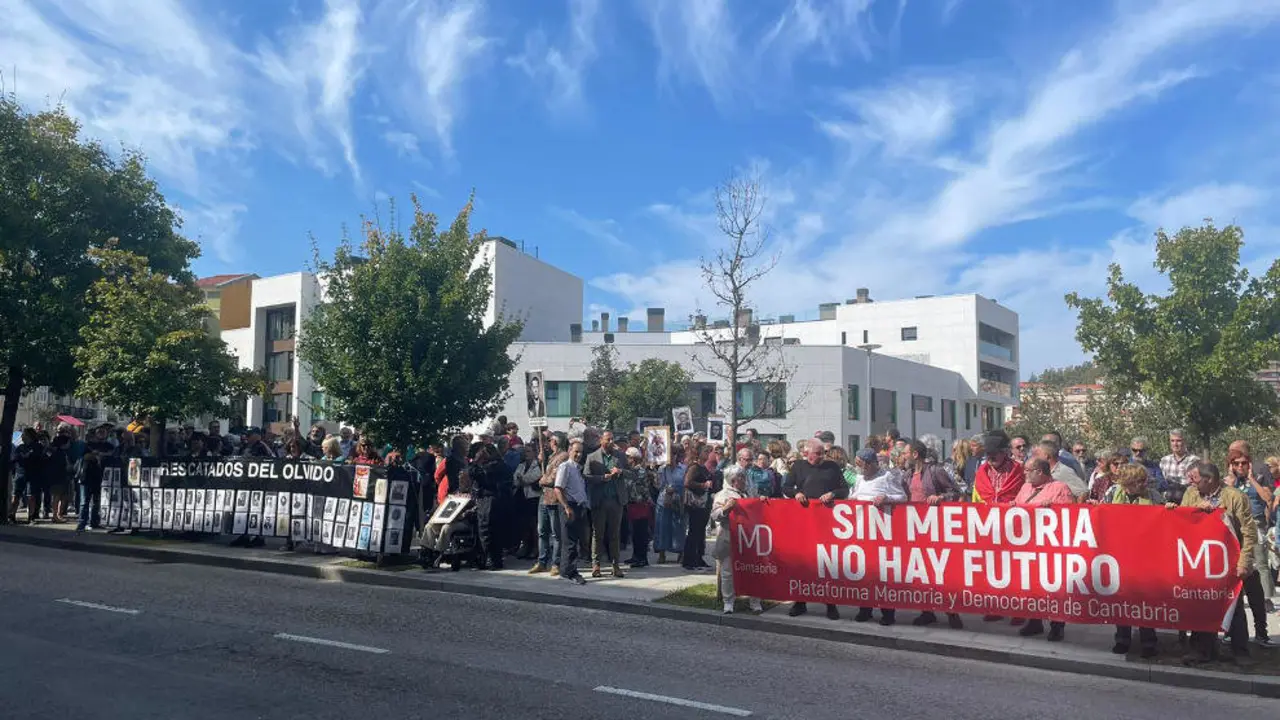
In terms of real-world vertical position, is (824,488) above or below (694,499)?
above

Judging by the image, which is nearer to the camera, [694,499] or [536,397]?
[694,499]

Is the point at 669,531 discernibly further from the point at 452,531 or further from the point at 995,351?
the point at 995,351

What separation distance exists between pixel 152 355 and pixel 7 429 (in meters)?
5.43

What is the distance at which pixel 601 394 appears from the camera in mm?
50938

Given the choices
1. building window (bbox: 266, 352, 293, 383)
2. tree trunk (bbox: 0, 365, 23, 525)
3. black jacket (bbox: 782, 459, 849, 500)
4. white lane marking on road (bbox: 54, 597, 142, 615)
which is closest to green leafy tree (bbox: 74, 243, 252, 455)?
tree trunk (bbox: 0, 365, 23, 525)

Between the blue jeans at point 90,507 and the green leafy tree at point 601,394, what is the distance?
109 feet

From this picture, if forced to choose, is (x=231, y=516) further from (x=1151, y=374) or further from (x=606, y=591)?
(x=1151, y=374)

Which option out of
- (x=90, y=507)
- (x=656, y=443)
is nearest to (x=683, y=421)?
(x=656, y=443)

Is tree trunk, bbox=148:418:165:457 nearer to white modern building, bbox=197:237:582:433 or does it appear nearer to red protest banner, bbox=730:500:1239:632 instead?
red protest banner, bbox=730:500:1239:632

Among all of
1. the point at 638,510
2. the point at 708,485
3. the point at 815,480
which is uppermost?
the point at 815,480

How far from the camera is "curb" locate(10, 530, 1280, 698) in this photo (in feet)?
25.7

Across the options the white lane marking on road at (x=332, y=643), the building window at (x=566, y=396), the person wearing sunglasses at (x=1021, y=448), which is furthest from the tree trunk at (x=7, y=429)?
the building window at (x=566, y=396)

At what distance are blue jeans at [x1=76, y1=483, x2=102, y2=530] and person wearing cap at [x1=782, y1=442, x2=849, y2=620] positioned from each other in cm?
1313

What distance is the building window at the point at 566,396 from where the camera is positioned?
181ft
